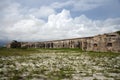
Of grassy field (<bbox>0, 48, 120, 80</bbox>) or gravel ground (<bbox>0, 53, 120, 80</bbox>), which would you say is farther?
grassy field (<bbox>0, 48, 120, 80</bbox>)

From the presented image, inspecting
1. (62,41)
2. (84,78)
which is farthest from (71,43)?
(84,78)

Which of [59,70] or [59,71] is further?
[59,70]

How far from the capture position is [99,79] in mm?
13125

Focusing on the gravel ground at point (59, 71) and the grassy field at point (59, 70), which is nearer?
the gravel ground at point (59, 71)

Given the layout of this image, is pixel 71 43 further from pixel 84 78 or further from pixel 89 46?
pixel 84 78

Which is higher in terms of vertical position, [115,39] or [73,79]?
[115,39]

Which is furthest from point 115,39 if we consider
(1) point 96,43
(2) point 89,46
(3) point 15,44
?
(3) point 15,44

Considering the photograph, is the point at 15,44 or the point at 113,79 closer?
the point at 113,79

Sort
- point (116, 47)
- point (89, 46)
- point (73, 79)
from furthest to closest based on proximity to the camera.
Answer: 1. point (89, 46)
2. point (116, 47)
3. point (73, 79)

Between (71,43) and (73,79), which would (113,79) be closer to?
(73,79)

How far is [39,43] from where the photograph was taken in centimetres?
9800

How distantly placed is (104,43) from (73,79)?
34.8 meters

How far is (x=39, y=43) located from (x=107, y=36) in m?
56.6

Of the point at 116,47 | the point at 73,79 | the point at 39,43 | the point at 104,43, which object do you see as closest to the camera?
the point at 73,79
